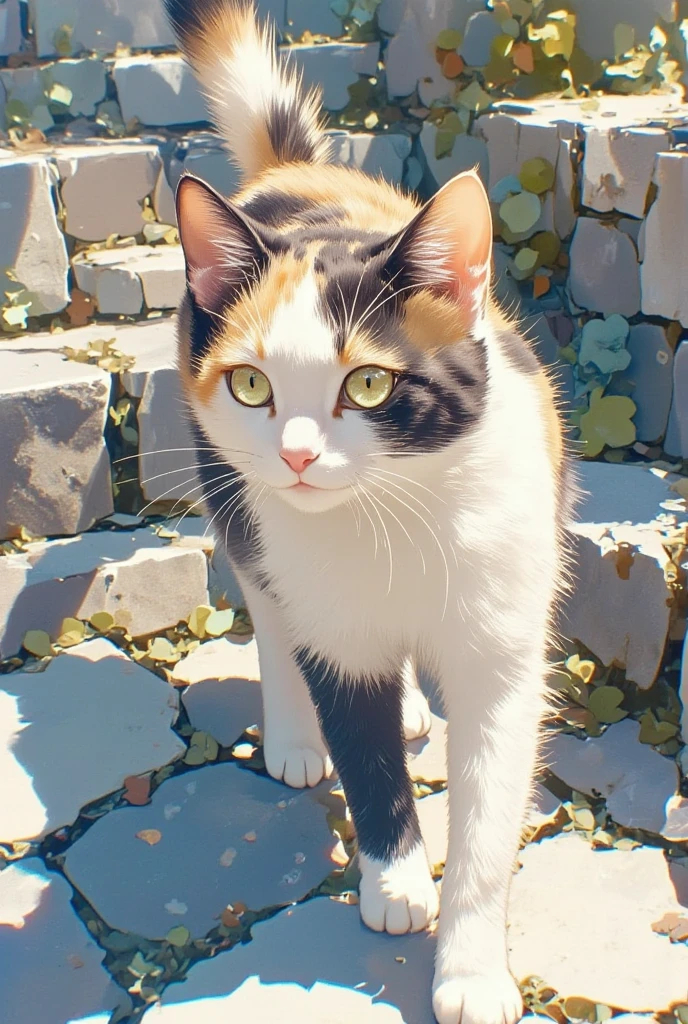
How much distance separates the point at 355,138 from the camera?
253 cm

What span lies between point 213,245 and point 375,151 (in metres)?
1.49

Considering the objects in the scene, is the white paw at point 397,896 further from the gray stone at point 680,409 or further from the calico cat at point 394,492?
the gray stone at point 680,409

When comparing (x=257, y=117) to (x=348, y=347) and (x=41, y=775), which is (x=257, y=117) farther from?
(x=41, y=775)

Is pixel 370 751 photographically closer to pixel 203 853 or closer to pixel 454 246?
pixel 203 853

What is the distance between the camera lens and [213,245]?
1181 millimetres

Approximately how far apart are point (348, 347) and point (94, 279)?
4.74ft

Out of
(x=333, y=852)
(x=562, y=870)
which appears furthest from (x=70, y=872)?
(x=562, y=870)

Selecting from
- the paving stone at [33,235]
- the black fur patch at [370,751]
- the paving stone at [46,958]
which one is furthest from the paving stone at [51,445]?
the black fur patch at [370,751]

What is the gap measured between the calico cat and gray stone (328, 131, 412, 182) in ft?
3.26

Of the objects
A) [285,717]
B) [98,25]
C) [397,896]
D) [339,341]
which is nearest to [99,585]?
[285,717]

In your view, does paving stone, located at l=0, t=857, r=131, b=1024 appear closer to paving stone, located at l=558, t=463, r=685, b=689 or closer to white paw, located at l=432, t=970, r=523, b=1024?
white paw, located at l=432, t=970, r=523, b=1024

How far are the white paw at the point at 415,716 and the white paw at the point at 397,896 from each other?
37cm

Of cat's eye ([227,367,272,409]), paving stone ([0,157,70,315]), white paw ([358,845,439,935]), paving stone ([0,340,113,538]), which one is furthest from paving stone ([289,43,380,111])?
white paw ([358,845,439,935])

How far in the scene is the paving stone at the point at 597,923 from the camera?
1.32m
